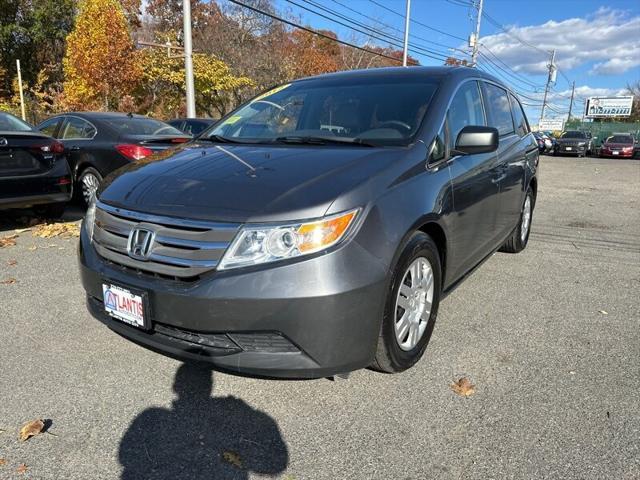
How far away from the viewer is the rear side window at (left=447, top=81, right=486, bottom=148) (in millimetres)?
3217

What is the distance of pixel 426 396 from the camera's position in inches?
103

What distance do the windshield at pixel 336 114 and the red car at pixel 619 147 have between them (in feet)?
97.6

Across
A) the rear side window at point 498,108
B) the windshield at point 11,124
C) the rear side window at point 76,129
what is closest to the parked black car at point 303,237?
the rear side window at point 498,108

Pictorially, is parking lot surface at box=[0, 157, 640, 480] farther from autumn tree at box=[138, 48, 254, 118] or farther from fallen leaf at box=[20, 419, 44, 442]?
autumn tree at box=[138, 48, 254, 118]

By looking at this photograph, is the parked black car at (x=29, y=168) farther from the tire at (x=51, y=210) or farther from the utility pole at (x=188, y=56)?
the utility pole at (x=188, y=56)

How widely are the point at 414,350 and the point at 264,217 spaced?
126cm

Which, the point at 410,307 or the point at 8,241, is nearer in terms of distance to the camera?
the point at 410,307

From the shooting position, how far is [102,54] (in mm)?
20422

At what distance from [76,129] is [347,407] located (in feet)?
21.8

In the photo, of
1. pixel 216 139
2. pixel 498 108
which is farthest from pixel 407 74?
pixel 216 139

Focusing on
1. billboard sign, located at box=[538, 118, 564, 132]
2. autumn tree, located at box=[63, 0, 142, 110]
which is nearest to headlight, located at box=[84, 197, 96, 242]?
autumn tree, located at box=[63, 0, 142, 110]

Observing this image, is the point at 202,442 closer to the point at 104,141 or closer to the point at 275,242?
the point at 275,242

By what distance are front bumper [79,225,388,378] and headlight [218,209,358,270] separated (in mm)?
47

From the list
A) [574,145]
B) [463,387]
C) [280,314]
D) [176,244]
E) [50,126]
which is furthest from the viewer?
[574,145]
